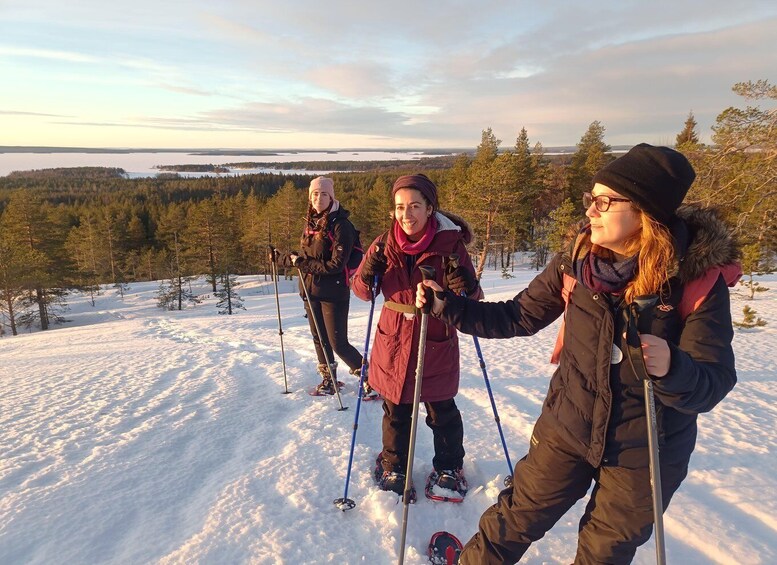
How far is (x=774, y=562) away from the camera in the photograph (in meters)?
2.34

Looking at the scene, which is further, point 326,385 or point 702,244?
point 326,385

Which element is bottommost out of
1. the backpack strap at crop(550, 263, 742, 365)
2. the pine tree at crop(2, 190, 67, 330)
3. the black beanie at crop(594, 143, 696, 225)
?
the pine tree at crop(2, 190, 67, 330)

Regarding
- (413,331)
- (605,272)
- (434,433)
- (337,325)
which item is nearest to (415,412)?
(413,331)

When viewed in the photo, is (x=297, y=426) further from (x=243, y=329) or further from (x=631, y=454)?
(x=243, y=329)

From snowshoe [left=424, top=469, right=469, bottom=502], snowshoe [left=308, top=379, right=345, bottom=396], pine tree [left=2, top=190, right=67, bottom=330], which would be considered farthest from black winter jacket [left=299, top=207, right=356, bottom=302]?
pine tree [left=2, top=190, right=67, bottom=330]

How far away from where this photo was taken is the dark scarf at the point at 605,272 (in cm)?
158

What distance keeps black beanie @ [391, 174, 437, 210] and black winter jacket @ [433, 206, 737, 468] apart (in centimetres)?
77

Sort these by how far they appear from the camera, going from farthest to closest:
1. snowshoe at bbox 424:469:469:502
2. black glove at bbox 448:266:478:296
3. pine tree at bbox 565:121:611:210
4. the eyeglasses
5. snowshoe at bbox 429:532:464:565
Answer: pine tree at bbox 565:121:611:210 → snowshoe at bbox 424:469:469:502 → black glove at bbox 448:266:478:296 → snowshoe at bbox 429:532:464:565 → the eyeglasses

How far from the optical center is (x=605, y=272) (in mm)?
1617

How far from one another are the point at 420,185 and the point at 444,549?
7.48 feet

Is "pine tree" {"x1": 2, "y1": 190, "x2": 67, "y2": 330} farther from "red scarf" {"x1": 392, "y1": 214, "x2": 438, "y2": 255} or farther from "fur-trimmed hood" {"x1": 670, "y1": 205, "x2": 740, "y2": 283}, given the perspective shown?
"fur-trimmed hood" {"x1": 670, "y1": 205, "x2": 740, "y2": 283}

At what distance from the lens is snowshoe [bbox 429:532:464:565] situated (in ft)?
8.07

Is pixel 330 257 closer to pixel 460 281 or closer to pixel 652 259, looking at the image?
pixel 460 281

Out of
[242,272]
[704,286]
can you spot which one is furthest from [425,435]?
[242,272]
